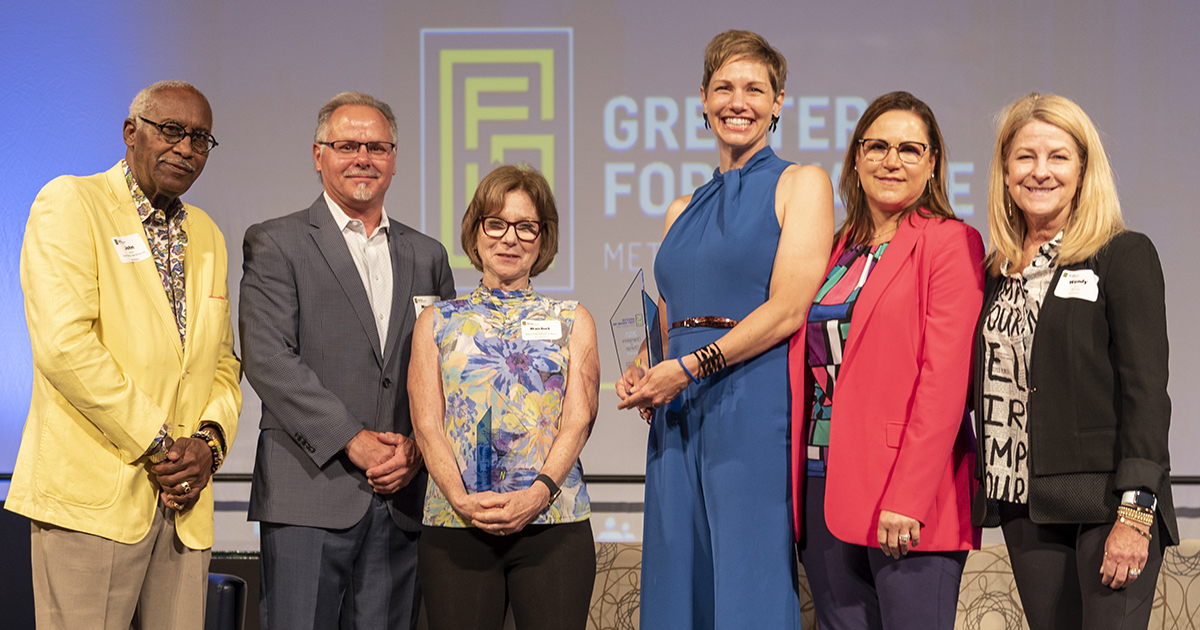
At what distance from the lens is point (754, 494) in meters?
2.12

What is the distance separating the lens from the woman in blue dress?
6.95 ft

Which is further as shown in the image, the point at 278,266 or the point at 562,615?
the point at 278,266

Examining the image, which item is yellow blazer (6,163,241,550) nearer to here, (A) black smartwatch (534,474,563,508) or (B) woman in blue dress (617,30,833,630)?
(A) black smartwatch (534,474,563,508)

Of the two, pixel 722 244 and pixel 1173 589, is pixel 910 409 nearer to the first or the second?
pixel 722 244

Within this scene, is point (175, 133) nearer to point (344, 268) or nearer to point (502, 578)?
point (344, 268)

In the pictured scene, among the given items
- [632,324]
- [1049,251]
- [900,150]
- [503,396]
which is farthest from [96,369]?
[1049,251]

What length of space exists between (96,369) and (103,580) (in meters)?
0.54

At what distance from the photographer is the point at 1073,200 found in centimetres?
200

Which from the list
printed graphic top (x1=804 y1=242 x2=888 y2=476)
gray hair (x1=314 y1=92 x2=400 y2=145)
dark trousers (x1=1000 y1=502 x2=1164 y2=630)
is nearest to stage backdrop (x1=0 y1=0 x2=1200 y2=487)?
gray hair (x1=314 y1=92 x2=400 y2=145)

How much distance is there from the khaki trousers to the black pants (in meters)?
0.72

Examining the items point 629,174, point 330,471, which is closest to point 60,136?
point 629,174

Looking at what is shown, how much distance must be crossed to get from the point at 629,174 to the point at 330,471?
261cm

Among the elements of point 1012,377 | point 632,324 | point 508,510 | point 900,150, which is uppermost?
point 900,150

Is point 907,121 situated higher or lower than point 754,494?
higher
